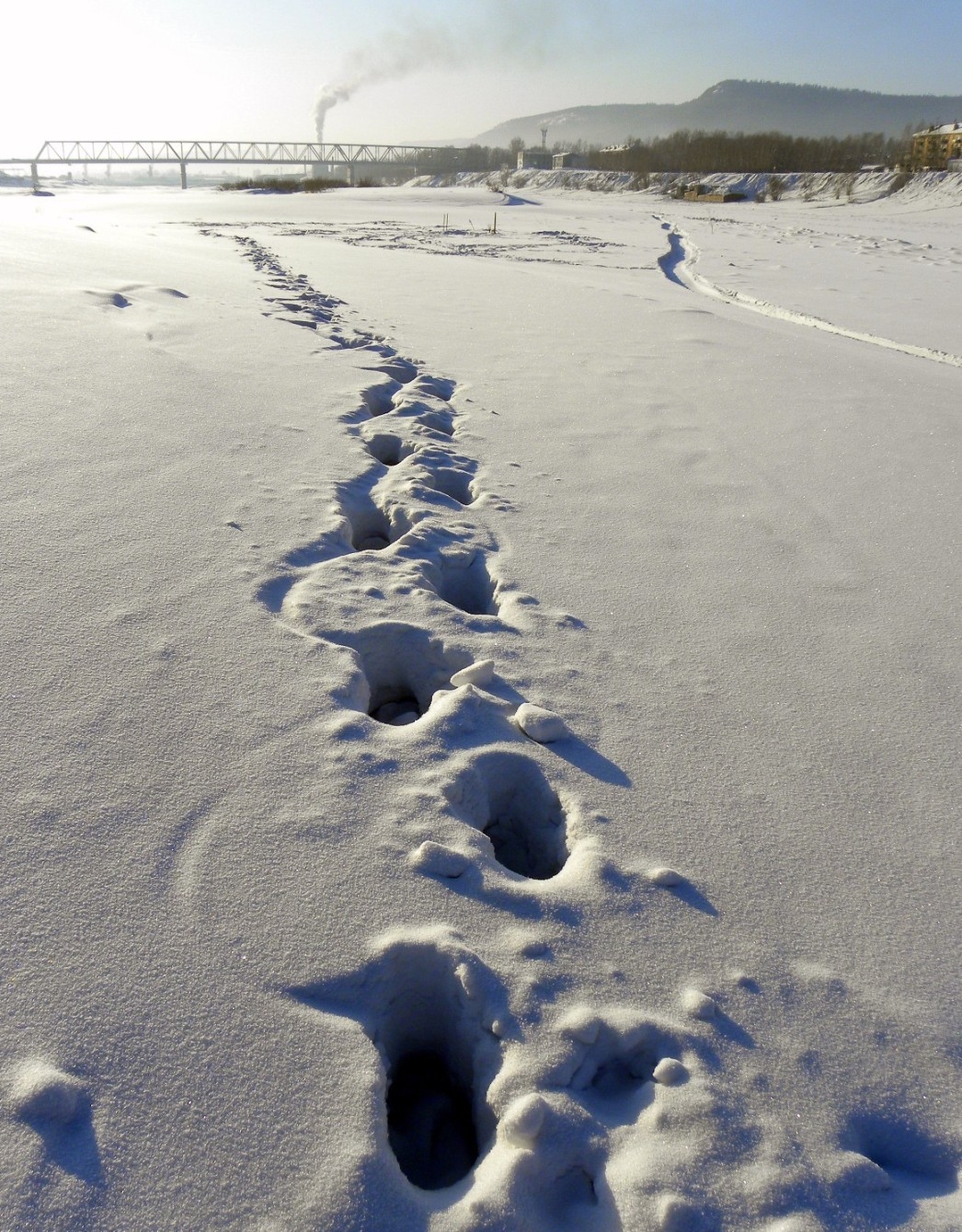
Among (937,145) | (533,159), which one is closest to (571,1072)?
(937,145)

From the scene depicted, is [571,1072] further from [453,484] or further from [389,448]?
[389,448]

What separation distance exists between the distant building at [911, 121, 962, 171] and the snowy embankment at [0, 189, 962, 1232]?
41.8 meters

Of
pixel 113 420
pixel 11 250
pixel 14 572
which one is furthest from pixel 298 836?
pixel 11 250

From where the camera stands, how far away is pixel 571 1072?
45.1 inches

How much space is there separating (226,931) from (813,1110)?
0.92 m

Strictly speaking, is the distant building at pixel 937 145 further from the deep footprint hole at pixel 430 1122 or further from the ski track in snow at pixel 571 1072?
the deep footprint hole at pixel 430 1122

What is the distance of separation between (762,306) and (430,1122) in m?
8.31

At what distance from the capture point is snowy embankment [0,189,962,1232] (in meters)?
1.06

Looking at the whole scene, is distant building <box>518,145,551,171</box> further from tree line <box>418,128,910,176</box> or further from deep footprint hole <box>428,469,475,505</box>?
deep footprint hole <box>428,469,475,505</box>

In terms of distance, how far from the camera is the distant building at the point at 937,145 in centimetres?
3656

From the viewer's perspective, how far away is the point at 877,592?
2488 mm

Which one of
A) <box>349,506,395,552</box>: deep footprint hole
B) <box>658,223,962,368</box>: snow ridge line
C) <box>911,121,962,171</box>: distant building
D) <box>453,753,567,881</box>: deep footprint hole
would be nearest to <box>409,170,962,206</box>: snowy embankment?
<box>911,121,962,171</box>: distant building

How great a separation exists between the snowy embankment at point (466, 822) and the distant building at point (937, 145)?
41.8 metres

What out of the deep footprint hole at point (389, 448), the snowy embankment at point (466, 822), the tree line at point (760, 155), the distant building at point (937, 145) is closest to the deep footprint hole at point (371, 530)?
the snowy embankment at point (466, 822)
